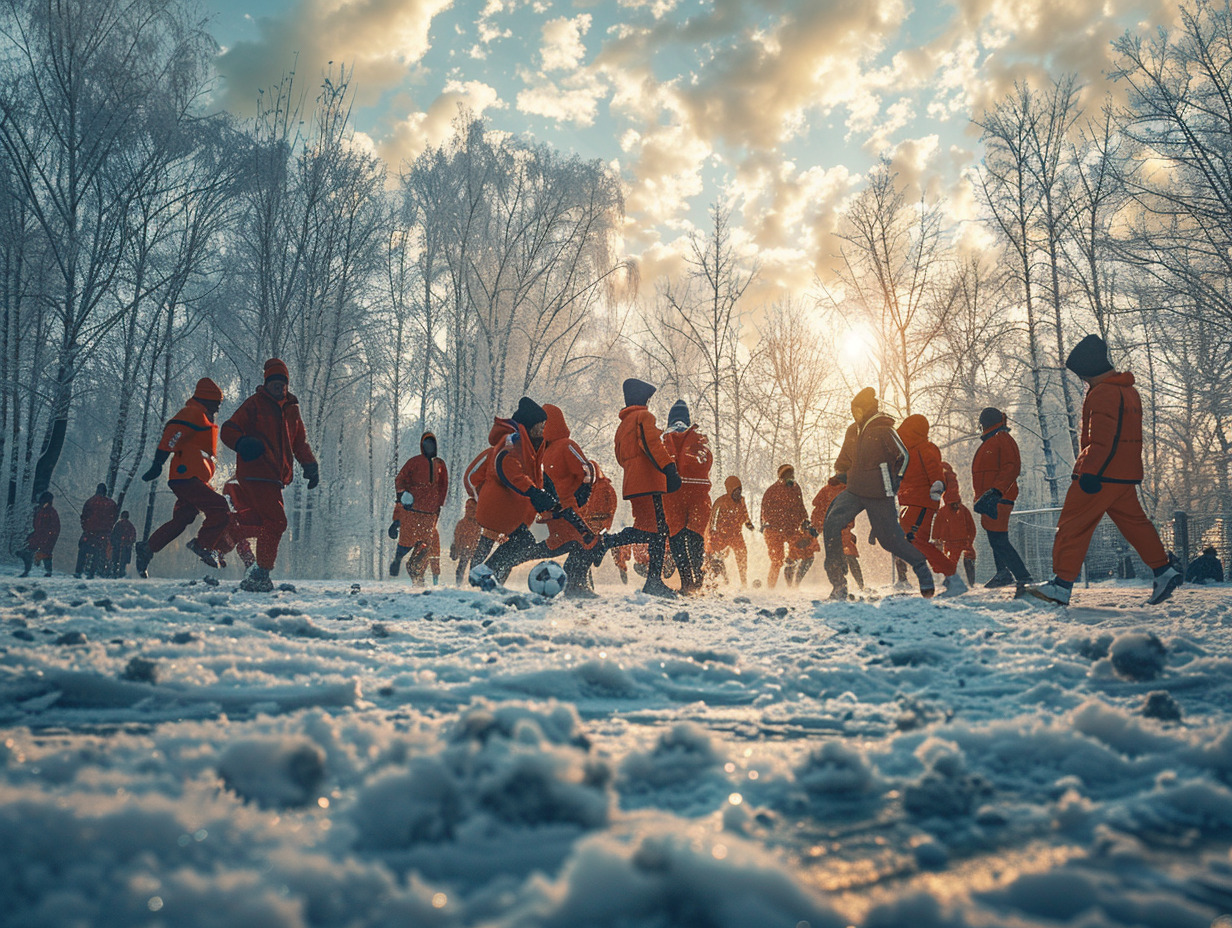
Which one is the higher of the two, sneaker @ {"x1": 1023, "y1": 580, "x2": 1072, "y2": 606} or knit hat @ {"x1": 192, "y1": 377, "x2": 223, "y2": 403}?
knit hat @ {"x1": 192, "y1": 377, "x2": 223, "y2": 403}

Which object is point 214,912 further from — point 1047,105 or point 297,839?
point 1047,105

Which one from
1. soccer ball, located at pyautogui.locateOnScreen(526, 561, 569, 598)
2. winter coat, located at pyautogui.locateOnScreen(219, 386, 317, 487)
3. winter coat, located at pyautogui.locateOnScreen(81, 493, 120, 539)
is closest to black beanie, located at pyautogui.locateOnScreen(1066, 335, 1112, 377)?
soccer ball, located at pyautogui.locateOnScreen(526, 561, 569, 598)

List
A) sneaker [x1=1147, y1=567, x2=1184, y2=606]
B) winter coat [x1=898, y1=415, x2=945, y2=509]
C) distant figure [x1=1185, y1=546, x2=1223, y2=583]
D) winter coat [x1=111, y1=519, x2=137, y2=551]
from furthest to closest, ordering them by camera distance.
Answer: winter coat [x1=111, y1=519, x2=137, y2=551]
distant figure [x1=1185, y1=546, x2=1223, y2=583]
winter coat [x1=898, y1=415, x2=945, y2=509]
sneaker [x1=1147, y1=567, x2=1184, y2=606]

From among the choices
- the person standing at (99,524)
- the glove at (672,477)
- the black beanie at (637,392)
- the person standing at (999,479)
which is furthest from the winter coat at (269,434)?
the person standing at (99,524)

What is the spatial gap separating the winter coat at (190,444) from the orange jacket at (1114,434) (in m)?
8.03

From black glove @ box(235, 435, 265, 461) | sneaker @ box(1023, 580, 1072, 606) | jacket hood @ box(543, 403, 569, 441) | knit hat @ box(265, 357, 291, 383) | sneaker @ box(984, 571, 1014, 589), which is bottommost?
sneaker @ box(984, 571, 1014, 589)

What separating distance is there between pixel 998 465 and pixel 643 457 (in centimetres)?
417

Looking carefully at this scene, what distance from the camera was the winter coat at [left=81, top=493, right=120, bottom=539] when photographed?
12836 millimetres

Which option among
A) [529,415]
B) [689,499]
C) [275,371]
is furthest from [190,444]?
[689,499]

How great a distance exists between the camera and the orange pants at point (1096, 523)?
5.11m

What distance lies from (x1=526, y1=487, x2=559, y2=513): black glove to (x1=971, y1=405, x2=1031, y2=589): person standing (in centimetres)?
467

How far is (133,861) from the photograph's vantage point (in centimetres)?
100

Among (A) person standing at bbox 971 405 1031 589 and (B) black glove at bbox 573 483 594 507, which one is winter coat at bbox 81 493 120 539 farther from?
(A) person standing at bbox 971 405 1031 589

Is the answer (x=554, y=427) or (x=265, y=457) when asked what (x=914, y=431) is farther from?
(x=265, y=457)
